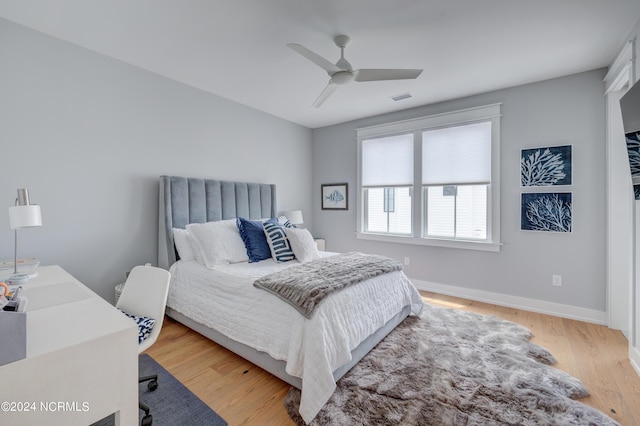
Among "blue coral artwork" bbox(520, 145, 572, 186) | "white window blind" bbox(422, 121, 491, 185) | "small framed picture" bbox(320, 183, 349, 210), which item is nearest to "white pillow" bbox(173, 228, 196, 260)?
"small framed picture" bbox(320, 183, 349, 210)

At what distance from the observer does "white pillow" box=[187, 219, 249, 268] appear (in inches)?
108

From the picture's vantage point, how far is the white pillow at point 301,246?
9.44 ft

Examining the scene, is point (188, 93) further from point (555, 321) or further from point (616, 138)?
point (555, 321)

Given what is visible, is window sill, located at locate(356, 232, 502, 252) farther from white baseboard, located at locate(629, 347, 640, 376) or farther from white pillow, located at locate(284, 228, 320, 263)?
white pillow, located at locate(284, 228, 320, 263)

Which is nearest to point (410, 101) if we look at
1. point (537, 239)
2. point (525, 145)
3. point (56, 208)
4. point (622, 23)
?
point (525, 145)

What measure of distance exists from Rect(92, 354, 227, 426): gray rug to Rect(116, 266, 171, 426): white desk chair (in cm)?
6

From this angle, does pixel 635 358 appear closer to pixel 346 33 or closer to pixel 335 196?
pixel 346 33

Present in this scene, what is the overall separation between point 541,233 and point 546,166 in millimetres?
784

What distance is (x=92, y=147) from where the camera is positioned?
2635mm

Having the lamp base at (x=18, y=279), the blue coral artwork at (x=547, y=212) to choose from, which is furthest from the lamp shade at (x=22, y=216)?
the blue coral artwork at (x=547, y=212)

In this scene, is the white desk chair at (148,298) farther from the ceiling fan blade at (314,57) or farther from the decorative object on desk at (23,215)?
the ceiling fan blade at (314,57)

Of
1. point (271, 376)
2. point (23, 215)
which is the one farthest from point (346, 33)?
point (271, 376)

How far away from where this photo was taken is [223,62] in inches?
110

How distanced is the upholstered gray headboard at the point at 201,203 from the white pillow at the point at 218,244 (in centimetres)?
31
